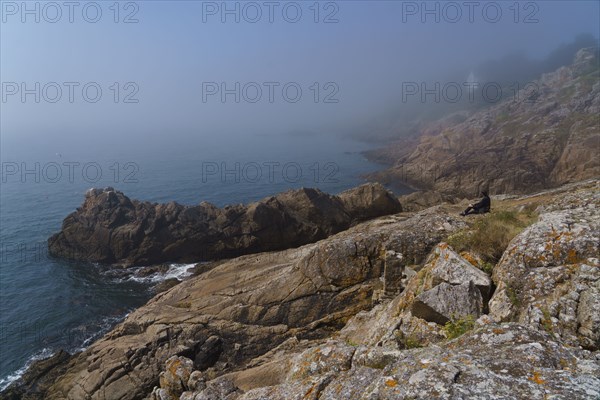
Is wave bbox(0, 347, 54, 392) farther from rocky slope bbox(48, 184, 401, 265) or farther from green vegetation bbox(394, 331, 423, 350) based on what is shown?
green vegetation bbox(394, 331, 423, 350)

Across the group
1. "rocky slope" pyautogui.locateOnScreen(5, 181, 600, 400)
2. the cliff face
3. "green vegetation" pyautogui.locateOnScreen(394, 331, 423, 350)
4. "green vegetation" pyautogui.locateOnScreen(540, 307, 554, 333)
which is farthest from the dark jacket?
the cliff face

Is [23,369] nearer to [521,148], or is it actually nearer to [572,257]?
[572,257]

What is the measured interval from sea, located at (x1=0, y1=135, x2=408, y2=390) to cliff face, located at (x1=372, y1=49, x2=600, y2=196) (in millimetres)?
20098

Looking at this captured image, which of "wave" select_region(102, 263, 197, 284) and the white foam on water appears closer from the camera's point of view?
the white foam on water

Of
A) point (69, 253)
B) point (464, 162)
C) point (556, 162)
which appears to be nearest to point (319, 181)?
point (464, 162)

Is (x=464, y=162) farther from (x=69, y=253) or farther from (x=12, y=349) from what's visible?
(x=12, y=349)

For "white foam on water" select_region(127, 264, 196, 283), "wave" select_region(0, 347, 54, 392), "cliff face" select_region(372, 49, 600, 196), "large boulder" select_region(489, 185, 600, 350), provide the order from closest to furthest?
"large boulder" select_region(489, 185, 600, 350), "wave" select_region(0, 347, 54, 392), "white foam on water" select_region(127, 264, 196, 283), "cliff face" select_region(372, 49, 600, 196)

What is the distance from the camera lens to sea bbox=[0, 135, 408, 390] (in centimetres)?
3788

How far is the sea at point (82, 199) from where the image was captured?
37.9 m

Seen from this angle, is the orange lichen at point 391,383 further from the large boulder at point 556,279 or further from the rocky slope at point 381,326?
the large boulder at point 556,279

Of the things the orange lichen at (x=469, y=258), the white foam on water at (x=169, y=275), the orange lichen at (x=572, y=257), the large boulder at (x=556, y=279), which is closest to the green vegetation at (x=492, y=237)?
the orange lichen at (x=469, y=258)

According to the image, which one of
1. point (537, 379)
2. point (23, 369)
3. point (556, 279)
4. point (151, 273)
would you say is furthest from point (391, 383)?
point (151, 273)

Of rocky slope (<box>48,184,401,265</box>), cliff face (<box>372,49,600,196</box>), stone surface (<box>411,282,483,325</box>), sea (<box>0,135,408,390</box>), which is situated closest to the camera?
stone surface (<box>411,282,483,325</box>)

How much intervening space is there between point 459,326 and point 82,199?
91.6 m
